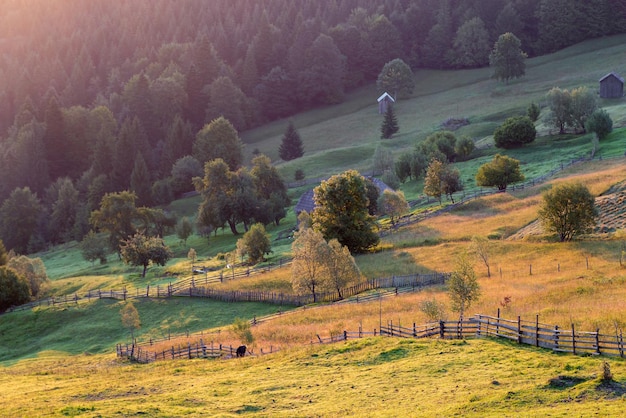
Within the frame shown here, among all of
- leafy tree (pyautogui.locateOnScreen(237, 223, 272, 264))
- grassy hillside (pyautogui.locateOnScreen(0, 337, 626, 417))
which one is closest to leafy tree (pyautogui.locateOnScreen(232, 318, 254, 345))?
grassy hillside (pyautogui.locateOnScreen(0, 337, 626, 417))

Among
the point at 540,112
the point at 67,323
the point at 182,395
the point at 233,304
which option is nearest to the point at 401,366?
the point at 182,395

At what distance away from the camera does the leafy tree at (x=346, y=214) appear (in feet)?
255

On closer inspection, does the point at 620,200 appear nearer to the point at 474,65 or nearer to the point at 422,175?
the point at 422,175

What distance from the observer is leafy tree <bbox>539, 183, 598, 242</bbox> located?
2623 inches

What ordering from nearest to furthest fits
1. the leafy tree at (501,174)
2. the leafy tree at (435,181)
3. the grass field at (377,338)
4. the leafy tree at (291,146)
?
the grass field at (377,338) < the leafy tree at (435,181) < the leafy tree at (501,174) < the leafy tree at (291,146)

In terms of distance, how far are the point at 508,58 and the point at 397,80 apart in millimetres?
23796

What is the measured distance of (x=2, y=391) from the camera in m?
38.8

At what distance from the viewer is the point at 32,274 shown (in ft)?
260

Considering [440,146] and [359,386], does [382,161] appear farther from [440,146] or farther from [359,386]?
[359,386]

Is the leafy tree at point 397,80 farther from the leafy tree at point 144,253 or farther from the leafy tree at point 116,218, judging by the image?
the leafy tree at point 144,253

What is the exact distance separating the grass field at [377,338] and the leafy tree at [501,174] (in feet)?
11.5

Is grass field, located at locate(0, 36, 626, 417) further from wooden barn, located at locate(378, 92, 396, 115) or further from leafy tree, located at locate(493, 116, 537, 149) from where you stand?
wooden barn, located at locate(378, 92, 396, 115)

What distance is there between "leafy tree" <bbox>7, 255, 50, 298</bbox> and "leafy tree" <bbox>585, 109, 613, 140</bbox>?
71.5 m

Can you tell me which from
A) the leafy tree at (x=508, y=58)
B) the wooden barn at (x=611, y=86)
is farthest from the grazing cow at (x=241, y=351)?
the leafy tree at (x=508, y=58)
